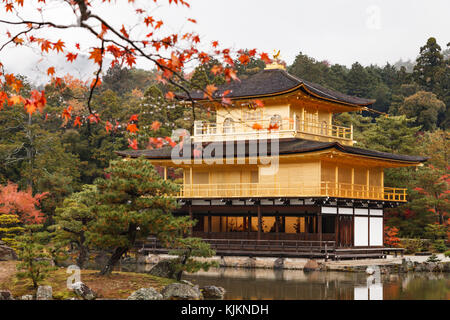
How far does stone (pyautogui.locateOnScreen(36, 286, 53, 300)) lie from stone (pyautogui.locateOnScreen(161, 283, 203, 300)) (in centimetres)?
269

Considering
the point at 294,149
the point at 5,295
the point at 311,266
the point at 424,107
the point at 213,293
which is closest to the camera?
the point at 5,295

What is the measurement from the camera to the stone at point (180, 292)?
1630 centimetres

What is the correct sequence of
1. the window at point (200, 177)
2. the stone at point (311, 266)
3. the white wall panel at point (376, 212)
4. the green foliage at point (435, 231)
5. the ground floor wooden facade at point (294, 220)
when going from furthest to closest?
the green foliage at point (435, 231), the window at point (200, 177), the white wall panel at point (376, 212), the ground floor wooden facade at point (294, 220), the stone at point (311, 266)

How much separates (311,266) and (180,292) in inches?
483

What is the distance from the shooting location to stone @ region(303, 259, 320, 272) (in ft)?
90.4

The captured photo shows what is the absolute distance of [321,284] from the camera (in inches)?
851

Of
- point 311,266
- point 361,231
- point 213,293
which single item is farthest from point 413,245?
point 213,293

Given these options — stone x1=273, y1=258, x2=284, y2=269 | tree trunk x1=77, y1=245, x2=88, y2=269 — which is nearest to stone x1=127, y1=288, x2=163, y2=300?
tree trunk x1=77, y1=245, x2=88, y2=269

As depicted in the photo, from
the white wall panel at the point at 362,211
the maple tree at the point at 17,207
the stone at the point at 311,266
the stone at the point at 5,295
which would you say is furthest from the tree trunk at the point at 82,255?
the white wall panel at the point at 362,211

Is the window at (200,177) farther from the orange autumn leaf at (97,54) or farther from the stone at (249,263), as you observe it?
the orange autumn leaf at (97,54)

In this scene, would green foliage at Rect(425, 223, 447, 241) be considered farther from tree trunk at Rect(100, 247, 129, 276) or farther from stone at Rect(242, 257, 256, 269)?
tree trunk at Rect(100, 247, 129, 276)

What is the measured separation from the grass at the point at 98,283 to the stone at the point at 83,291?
0.13 metres

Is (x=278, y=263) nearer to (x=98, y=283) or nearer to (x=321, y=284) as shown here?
(x=321, y=284)

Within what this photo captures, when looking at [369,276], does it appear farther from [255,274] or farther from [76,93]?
[76,93]
